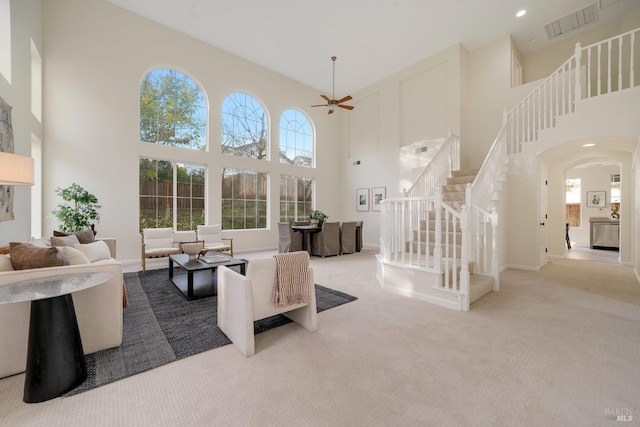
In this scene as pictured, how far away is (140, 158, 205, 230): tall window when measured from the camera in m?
6.14

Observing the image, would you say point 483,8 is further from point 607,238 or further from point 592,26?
point 607,238

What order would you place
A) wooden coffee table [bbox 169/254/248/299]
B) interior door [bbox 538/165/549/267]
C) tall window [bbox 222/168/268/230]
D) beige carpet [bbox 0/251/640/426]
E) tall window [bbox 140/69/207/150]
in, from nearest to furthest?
beige carpet [bbox 0/251/640/426]
wooden coffee table [bbox 169/254/248/299]
interior door [bbox 538/165/549/267]
tall window [bbox 140/69/207/150]
tall window [bbox 222/168/268/230]

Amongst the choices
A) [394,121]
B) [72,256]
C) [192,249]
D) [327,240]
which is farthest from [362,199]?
[72,256]

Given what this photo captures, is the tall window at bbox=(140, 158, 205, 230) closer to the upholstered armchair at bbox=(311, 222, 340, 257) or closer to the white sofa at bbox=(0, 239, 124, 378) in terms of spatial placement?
the upholstered armchair at bbox=(311, 222, 340, 257)

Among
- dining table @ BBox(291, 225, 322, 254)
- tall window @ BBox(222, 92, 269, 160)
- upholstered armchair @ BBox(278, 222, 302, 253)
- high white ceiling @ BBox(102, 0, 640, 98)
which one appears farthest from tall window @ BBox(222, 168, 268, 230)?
high white ceiling @ BBox(102, 0, 640, 98)

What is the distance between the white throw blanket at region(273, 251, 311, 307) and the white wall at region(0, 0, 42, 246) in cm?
377

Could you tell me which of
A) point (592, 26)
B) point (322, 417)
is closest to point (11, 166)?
point (322, 417)

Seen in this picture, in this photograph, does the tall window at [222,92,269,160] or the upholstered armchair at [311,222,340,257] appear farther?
the tall window at [222,92,269,160]

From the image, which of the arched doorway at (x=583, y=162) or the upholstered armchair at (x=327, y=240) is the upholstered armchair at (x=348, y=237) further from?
the arched doorway at (x=583, y=162)

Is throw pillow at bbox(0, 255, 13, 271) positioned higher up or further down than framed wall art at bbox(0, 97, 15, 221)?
further down

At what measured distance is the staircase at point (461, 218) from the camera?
10.9 ft

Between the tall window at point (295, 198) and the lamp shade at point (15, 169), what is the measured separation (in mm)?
6474

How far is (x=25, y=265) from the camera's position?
211 centimetres

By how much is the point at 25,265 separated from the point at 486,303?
480cm
